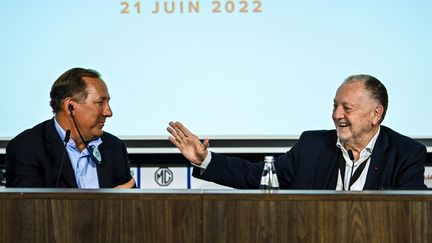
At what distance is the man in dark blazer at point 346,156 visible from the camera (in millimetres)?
2832

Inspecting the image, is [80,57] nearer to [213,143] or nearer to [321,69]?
[213,143]

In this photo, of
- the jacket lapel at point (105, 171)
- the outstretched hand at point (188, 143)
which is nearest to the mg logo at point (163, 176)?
the jacket lapel at point (105, 171)

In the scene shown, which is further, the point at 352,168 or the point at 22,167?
the point at 352,168

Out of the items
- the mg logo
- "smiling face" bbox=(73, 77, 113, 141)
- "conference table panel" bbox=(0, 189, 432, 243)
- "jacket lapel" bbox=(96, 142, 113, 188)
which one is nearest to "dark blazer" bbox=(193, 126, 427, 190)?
"jacket lapel" bbox=(96, 142, 113, 188)

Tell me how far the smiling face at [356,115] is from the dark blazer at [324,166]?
0.06 m

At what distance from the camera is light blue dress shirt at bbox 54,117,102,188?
9.71ft

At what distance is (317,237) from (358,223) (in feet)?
0.36

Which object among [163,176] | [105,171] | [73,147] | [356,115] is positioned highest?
[356,115]

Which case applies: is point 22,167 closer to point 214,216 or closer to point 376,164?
point 214,216

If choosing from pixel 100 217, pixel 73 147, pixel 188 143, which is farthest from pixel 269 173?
pixel 73 147

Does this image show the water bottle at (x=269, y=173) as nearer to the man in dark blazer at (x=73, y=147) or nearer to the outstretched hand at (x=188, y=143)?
the outstretched hand at (x=188, y=143)

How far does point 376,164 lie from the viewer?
2.85 meters

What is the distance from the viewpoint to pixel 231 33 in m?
3.98

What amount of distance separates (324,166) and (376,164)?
21 centimetres
